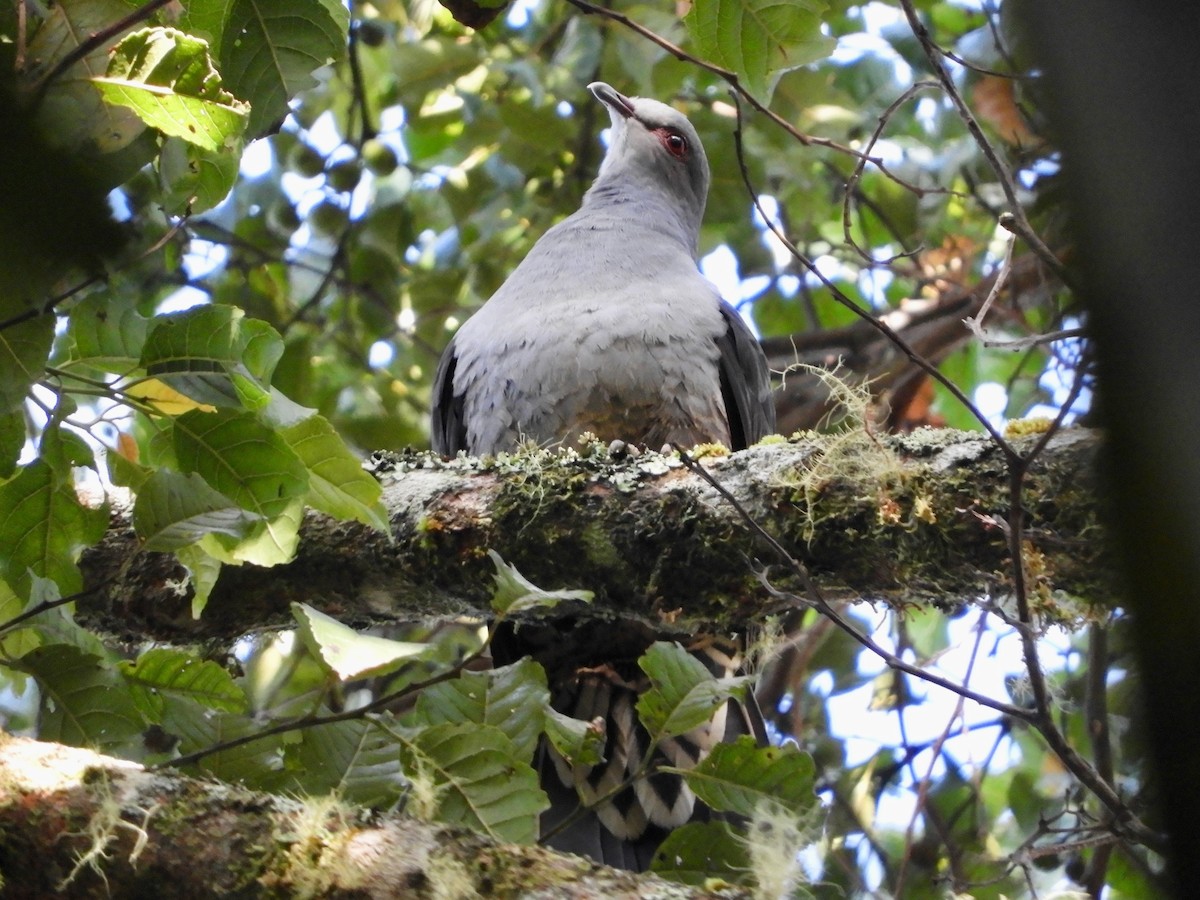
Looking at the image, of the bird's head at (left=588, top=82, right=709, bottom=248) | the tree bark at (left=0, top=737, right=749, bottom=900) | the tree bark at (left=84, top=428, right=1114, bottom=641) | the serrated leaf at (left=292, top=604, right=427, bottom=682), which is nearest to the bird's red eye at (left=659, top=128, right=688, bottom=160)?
the bird's head at (left=588, top=82, right=709, bottom=248)

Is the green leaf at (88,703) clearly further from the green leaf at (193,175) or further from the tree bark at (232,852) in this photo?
the green leaf at (193,175)

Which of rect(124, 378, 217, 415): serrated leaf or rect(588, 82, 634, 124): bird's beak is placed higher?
rect(588, 82, 634, 124): bird's beak

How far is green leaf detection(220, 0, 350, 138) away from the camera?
2188 mm

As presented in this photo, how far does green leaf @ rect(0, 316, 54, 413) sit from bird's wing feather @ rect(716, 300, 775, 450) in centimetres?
250

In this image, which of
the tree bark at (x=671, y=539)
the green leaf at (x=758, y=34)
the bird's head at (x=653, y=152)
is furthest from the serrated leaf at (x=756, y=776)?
the bird's head at (x=653, y=152)

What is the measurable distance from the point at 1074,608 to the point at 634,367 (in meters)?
1.71

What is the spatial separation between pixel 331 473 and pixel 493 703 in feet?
1.82

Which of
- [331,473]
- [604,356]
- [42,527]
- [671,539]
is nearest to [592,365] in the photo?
[604,356]

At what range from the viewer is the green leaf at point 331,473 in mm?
2244

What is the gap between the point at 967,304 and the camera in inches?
201

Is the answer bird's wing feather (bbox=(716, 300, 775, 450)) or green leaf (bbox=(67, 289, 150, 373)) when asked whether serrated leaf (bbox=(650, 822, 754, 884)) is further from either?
bird's wing feather (bbox=(716, 300, 775, 450))

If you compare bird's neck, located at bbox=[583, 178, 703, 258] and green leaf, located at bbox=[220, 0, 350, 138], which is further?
bird's neck, located at bbox=[583, 178, 703, 258]

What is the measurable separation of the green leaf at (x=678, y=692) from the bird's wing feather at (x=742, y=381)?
7.15ft

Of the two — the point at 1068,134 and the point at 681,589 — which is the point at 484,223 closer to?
the point at 681,589
